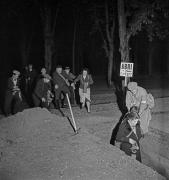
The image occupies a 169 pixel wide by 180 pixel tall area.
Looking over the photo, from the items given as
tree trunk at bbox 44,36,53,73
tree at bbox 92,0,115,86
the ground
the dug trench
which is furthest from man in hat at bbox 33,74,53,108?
tree at bbox 92,0,115,86

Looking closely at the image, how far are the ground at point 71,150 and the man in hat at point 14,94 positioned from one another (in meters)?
2.05

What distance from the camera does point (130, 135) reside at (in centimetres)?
894

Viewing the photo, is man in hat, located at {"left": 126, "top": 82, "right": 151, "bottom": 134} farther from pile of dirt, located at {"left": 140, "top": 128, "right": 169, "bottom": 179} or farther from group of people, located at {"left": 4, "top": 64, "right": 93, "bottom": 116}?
group of people, located at {"left": 4, "top": 64, "right": 93, "bottom": 116}

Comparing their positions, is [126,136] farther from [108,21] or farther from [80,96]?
[108,21]

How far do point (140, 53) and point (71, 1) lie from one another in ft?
68.3

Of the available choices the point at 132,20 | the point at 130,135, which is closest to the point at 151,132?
the point at 130,135

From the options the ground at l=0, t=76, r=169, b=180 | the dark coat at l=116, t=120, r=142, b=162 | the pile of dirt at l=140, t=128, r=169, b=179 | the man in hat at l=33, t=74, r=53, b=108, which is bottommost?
the pile of dirt at l=140, t=128, r=169, b=179

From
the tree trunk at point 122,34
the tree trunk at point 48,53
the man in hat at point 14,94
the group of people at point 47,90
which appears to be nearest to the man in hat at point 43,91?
the group of people at point 47,90

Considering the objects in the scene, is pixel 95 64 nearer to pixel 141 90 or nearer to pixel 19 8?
pixel 19 8

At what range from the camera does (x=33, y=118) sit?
39.0ft

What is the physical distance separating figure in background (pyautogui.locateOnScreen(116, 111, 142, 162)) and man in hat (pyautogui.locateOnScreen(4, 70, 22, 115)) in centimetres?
→ 608

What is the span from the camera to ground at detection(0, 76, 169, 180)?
7.75 metres

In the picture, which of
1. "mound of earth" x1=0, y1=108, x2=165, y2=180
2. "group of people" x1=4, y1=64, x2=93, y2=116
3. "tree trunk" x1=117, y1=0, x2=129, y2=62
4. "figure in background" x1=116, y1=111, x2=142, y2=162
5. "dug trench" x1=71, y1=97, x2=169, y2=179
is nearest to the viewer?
"mound of earth" x1=0, y1=108, x2=165, y2=180

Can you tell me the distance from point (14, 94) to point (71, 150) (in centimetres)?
571
